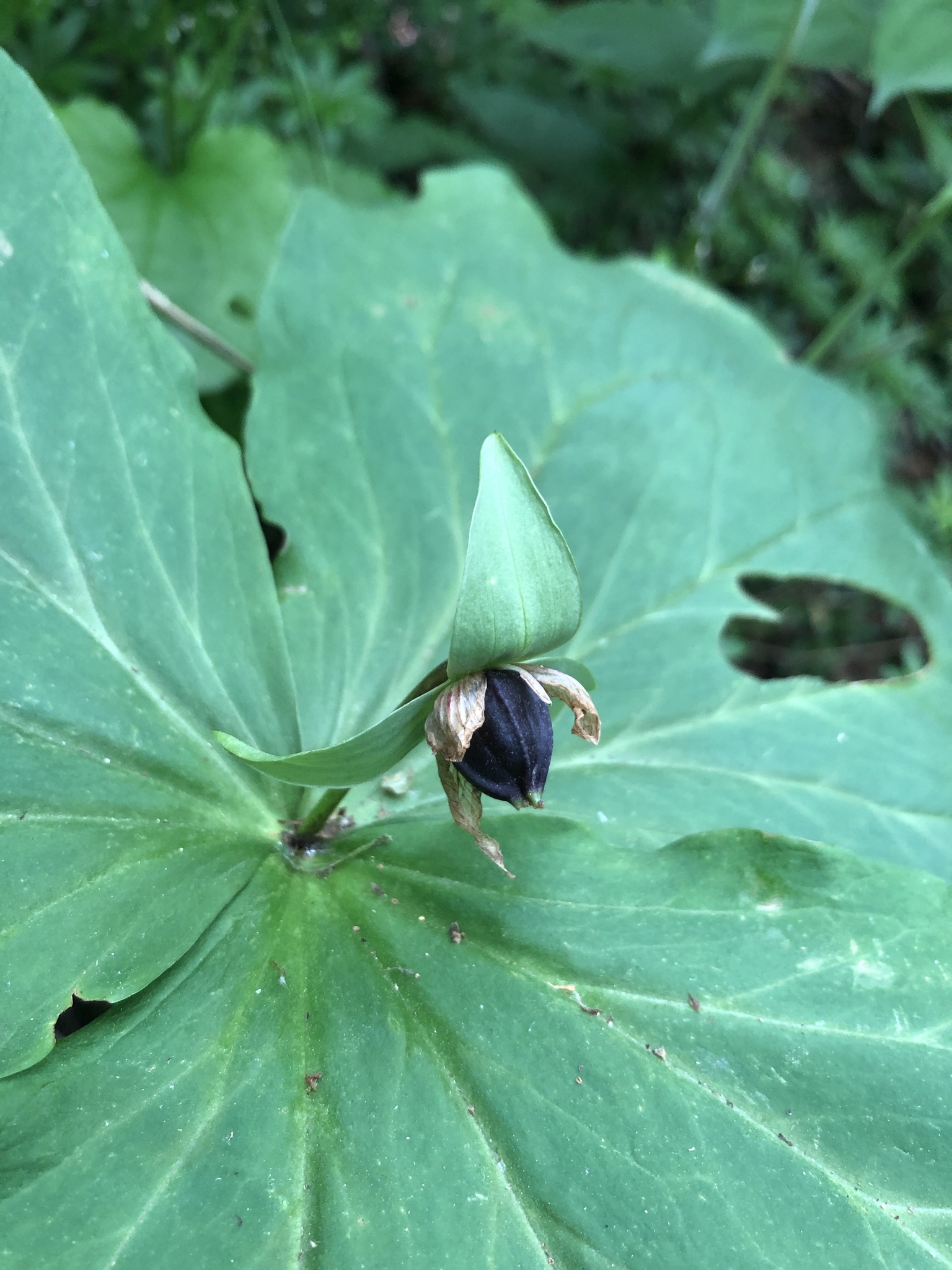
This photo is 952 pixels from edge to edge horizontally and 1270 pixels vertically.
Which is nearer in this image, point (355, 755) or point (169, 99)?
point (355, 755)

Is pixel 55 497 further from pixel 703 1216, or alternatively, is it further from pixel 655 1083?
pixel 703 1216

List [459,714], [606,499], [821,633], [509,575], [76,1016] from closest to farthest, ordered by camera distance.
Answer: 1. [509,575]
2. [459,714]
3. [76,1016]
4. [606,499]
5. [821,633]

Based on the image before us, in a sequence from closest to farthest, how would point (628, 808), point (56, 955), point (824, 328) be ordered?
point (56, 955)
point (628, 808)
point (824, 328)

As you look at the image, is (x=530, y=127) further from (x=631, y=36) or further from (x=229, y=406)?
(x=229, y=406)

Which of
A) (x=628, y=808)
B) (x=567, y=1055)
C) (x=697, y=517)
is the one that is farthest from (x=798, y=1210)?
(x=697, y=517)

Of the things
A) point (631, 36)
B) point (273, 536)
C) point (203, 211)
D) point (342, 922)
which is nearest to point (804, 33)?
point (631, 36)

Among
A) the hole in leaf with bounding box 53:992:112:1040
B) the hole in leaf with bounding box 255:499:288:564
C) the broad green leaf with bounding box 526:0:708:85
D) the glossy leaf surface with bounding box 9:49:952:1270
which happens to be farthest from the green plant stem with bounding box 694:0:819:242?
the hole in leaf with bounding box 53:992:112:1040
